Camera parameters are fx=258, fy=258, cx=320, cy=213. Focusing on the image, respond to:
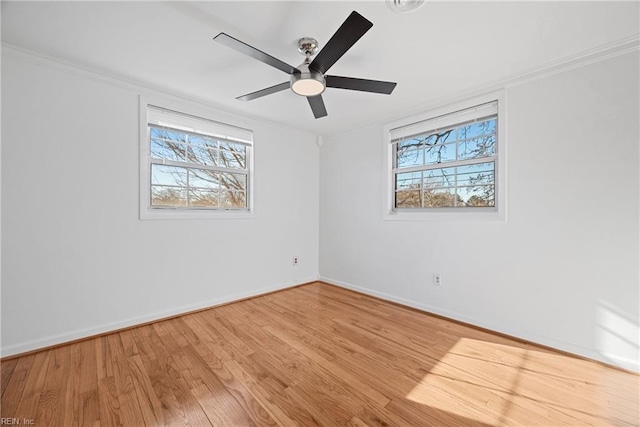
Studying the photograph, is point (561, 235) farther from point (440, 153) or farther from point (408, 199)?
Answer: point (408, 199)

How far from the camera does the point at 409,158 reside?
130 inches

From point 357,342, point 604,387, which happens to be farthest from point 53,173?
point 604,387

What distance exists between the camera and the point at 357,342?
7.34 feet

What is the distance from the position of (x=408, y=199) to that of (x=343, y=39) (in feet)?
7.28

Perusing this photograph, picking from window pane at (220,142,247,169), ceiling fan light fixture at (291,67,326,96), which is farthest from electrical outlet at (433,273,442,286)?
window pane at (220,142,247,169)

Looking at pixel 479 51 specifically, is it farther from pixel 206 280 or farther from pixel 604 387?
pixel 206 280

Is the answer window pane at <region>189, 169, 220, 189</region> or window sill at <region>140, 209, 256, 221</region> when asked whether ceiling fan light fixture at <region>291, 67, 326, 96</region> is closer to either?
window pane at <region>189, 169, 220, 189</region>

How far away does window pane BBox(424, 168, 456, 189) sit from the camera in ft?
9.60

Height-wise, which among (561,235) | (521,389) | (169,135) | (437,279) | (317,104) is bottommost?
(521,389)

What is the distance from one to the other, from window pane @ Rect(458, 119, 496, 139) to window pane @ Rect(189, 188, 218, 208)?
2.96 metres

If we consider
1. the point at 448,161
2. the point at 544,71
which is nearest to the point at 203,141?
the point at 448,161

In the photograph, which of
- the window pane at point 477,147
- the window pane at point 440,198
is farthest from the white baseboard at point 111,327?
the window pane at point 477,147

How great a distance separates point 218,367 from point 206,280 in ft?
4.40

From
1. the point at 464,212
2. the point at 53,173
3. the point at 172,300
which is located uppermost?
the point at 53,173
